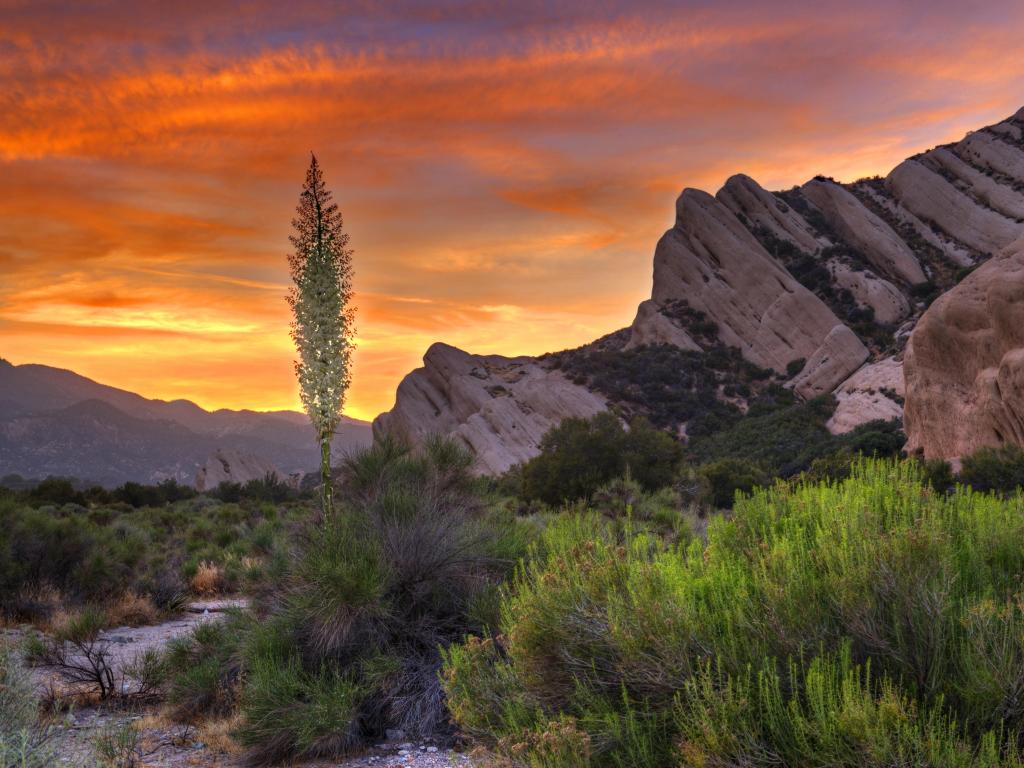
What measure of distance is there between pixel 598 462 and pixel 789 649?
77.0 feet

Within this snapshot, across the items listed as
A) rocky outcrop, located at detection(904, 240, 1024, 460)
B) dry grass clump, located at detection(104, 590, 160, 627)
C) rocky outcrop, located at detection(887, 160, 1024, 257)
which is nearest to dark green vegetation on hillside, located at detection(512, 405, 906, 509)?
rocky outcrop, located at detection(904, 240, 1024, 460)

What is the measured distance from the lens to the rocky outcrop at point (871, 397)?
43531mm

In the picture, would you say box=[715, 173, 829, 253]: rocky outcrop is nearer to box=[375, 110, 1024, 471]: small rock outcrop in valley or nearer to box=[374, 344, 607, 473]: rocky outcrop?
box=[375, 110, 1024, 471]: small rock outcrop in valley

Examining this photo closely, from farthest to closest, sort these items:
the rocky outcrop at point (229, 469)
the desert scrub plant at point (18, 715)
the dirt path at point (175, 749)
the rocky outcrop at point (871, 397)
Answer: the rocky outcrop at point (229, 469)
the rocky outcrop at point (871, 397)
the dirt path at point (175, 749)
the desert scrub plant at point (18, 715)

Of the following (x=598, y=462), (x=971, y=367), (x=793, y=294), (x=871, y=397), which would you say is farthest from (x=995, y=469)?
(x=793, y=294)

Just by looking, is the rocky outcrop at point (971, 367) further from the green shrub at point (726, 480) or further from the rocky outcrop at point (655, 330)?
the rocky outcrop at point (655, 330)

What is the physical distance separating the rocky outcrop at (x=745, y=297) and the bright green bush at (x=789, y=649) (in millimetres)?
53035

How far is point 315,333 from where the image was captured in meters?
8.78

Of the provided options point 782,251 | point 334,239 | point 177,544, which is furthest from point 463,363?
point 334,239

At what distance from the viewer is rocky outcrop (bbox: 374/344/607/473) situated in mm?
46844

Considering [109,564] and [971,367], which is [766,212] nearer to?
[971,367]

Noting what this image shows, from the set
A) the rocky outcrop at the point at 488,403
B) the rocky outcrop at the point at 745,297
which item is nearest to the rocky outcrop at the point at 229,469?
the rocky outcrop at the point at 488,403

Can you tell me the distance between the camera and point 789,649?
146 inches

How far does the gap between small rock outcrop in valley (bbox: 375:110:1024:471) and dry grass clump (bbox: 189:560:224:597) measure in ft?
88.9
